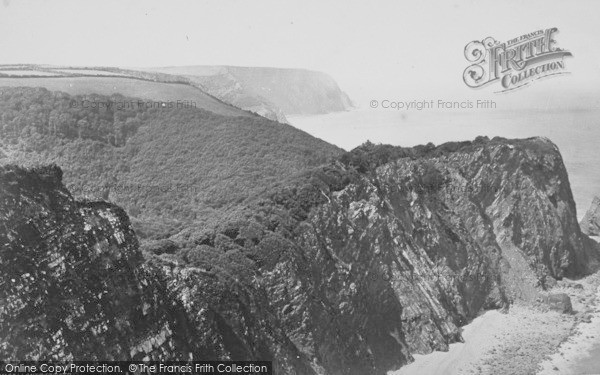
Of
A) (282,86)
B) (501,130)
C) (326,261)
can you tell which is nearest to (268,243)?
(326,261)

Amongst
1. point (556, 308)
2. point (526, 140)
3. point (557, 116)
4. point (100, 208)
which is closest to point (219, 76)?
point (557, 116)

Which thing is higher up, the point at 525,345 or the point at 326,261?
the point at 326,261

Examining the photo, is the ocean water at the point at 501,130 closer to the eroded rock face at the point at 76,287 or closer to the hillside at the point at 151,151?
the hillside at the point at 151,151

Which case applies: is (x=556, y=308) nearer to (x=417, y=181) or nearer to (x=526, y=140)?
(x=417, y=181)

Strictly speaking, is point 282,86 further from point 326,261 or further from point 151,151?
point 326,261

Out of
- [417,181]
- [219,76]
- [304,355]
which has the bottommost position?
[304,355]

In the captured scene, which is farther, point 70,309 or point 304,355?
point 304,355
